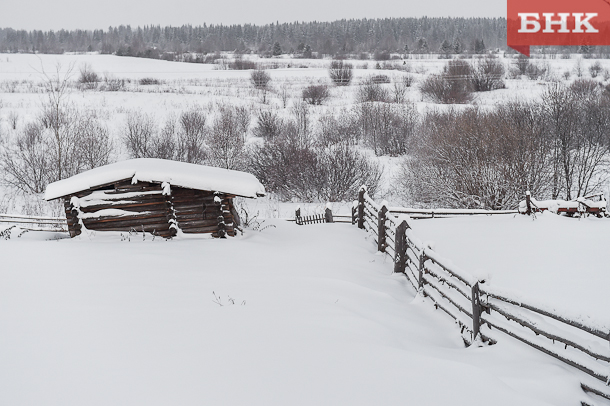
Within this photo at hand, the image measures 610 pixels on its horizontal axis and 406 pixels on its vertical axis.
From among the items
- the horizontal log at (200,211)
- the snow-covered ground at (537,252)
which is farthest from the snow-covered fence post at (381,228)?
the horizontal log at (200,211)

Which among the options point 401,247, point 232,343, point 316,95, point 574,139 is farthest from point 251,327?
point 316,95

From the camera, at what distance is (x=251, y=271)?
777cm

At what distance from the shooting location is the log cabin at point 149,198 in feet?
34.1

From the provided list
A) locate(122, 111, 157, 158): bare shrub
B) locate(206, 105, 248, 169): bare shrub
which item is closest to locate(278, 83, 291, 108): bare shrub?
locate(206, 105, 248, 169): bare shrub

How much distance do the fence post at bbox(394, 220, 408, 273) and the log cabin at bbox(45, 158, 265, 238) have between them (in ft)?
11.8

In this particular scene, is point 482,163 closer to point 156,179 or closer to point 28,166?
point 156,179

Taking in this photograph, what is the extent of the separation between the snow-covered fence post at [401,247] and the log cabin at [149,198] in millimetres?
3579

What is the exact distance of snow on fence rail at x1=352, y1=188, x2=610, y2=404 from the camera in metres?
3.99

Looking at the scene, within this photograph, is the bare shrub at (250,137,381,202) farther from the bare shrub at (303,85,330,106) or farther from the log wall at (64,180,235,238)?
the bare shrub at (303,85,330,106)

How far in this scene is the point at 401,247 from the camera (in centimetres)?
905

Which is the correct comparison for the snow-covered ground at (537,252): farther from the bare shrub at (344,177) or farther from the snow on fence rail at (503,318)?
the bare shrub at (344,177)

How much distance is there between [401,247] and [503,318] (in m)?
3.18

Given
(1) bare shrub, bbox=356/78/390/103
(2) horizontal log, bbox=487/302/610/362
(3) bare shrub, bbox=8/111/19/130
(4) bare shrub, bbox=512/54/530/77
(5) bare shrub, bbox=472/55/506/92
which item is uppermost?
(4) bare shrub, bbox=512/54/530/77

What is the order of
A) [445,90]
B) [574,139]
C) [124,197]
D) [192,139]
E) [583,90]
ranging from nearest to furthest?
[124,197]
[574,139]
[583,90]
[192,139]
[445,90]
